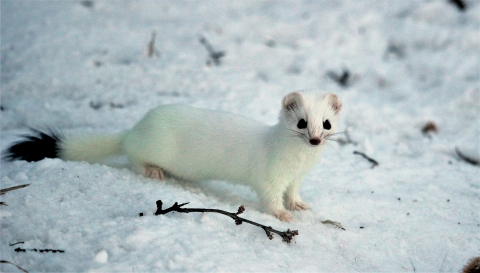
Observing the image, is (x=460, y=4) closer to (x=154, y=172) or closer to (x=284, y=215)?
(x=284, y=215)

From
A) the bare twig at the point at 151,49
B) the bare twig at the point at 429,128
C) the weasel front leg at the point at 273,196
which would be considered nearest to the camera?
the weasel front leg at the point at 273,196

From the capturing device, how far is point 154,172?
2924 mm

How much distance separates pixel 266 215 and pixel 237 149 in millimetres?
469

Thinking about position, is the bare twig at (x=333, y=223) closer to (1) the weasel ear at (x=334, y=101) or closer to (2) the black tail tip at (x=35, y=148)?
(1) the weasel ear at (x=334, y=101)

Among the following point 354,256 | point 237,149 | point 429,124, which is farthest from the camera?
point 429,124

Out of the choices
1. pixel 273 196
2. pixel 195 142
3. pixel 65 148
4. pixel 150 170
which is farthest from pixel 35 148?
pixel 273 196

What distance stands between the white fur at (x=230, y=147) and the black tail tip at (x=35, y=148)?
63mm

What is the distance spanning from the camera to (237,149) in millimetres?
2777

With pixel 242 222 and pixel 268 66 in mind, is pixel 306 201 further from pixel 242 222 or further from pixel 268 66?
pixel 268 66

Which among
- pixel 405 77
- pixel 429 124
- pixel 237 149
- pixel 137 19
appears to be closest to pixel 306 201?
pixel 237 149

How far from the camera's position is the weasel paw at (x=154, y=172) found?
2.90m

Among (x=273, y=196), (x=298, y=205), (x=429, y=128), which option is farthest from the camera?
(x=429, y=128)


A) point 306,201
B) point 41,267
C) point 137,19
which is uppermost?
point 137,19

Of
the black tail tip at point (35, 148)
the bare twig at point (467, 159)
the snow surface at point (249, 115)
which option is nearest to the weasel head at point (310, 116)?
the snow surface at point (249, 115)
